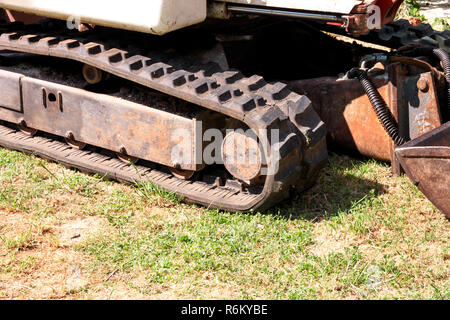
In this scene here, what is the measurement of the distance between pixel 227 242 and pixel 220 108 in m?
0.77

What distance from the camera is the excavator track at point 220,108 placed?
4043 millimetres

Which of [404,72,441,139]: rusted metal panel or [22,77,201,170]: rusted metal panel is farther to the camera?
[404,72,441,139]: rusted metal panel

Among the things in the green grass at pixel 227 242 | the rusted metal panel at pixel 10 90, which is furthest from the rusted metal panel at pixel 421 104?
the rusted metal panel at pixel 10 90

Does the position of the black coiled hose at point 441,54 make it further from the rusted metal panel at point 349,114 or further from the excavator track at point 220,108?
the excavator track at point 220,108

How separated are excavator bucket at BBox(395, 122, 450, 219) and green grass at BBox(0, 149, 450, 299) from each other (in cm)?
22

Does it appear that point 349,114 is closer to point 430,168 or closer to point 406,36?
point 430,168

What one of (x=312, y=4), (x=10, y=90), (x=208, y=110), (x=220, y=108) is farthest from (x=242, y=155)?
(x=10, y=90)

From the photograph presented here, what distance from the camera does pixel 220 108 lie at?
4078 millimetres

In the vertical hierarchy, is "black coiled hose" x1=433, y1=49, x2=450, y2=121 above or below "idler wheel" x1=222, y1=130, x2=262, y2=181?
above

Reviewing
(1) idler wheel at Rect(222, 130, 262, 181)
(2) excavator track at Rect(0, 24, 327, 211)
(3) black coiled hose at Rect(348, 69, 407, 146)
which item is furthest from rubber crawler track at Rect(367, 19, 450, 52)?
(1) idler wheel at Rect(222, 130, 262, 181)

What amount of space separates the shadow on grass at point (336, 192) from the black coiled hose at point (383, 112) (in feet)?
1.09

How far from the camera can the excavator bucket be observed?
12.6 ft

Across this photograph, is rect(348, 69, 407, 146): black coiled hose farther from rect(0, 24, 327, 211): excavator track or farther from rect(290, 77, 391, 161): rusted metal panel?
rect(0, 24, 327, 211): excavator track

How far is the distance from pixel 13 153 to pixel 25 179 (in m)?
0.44
